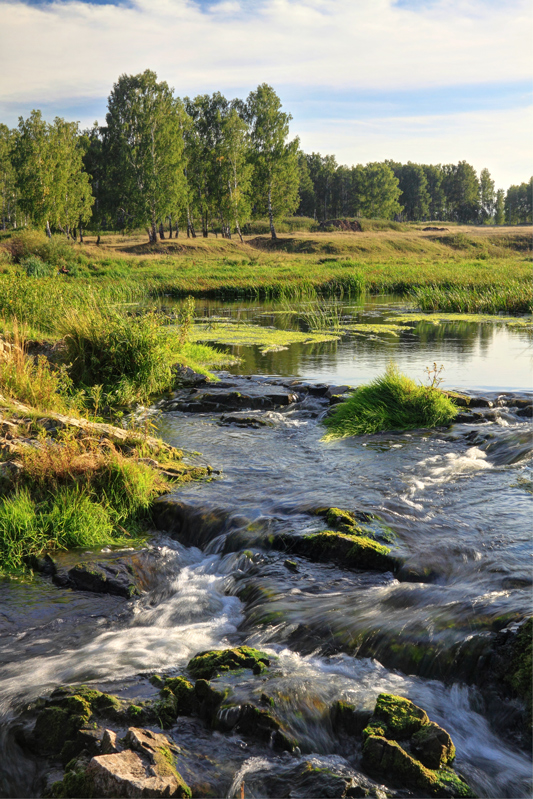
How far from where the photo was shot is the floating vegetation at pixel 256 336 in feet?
65.0

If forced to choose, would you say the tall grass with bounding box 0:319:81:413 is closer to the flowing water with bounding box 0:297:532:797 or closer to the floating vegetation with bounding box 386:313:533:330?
the flowing water with bounding box 0:297:532:797

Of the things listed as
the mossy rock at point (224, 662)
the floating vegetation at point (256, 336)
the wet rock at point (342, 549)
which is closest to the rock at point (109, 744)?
the mossy rock at point (224, 662)

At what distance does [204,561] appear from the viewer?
6277mm

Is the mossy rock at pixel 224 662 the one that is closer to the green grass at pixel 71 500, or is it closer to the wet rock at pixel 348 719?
the wet rock at pixel 348 719

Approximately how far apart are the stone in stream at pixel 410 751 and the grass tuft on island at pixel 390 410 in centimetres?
671

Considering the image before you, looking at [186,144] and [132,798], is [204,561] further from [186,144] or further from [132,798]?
[186,144]

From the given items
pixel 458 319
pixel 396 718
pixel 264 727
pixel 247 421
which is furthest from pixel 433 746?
pixel 458 319

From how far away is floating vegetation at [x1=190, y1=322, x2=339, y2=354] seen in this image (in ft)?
65.0

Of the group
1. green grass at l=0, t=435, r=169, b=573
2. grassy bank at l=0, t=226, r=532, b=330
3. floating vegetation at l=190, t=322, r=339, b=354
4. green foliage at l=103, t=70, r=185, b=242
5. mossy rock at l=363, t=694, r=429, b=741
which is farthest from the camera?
green foliage at l=103, t=70, r=185, b=242

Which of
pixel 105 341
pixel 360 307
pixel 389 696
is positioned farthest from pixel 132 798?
pixel 360 307

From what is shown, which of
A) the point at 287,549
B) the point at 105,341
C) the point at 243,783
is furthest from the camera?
the point at 105,341

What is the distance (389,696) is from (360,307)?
26.7m

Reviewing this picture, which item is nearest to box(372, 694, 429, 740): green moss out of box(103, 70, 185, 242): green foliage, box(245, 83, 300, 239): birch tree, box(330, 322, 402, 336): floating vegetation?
box(330, 322, 402, 336): floating vegetation

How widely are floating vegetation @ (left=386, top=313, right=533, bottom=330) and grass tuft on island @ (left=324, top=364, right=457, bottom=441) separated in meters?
13.4
